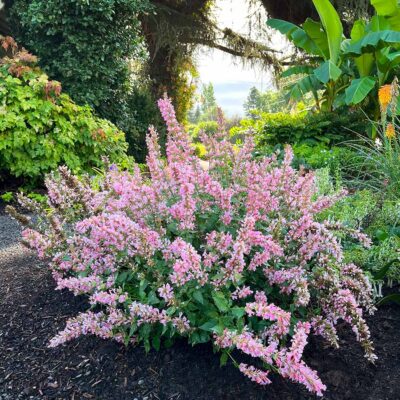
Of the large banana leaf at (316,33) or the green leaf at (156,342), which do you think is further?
the large banana leaf at (316,33)

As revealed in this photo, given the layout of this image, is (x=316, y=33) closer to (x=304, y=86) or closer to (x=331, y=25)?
(x=331, y=25)

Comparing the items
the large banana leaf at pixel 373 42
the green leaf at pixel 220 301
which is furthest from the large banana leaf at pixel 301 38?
the green leaf at pixel 220 301

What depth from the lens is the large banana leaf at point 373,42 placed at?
709cm

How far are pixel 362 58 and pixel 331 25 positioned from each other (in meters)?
0.81

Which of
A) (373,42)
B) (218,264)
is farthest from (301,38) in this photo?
(218,264)

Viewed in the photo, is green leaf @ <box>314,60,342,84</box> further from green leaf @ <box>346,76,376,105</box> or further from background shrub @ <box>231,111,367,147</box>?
background shrub @ <box>231,111,367,147</box>

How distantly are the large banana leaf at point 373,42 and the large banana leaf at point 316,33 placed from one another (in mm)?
→ 793

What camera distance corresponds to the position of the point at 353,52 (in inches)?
299

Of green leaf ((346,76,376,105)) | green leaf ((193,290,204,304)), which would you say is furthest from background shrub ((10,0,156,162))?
green leaf ((193,290,204,304))


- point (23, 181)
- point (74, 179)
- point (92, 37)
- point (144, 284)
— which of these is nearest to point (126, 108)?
point (92, 37)

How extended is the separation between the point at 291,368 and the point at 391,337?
94 centimetres

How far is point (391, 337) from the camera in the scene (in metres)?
2.26

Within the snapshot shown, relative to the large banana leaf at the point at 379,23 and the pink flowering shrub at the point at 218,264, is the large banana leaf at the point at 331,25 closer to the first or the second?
the large banana leaf at the point at 379,23

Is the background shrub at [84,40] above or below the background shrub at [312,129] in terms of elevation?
above
